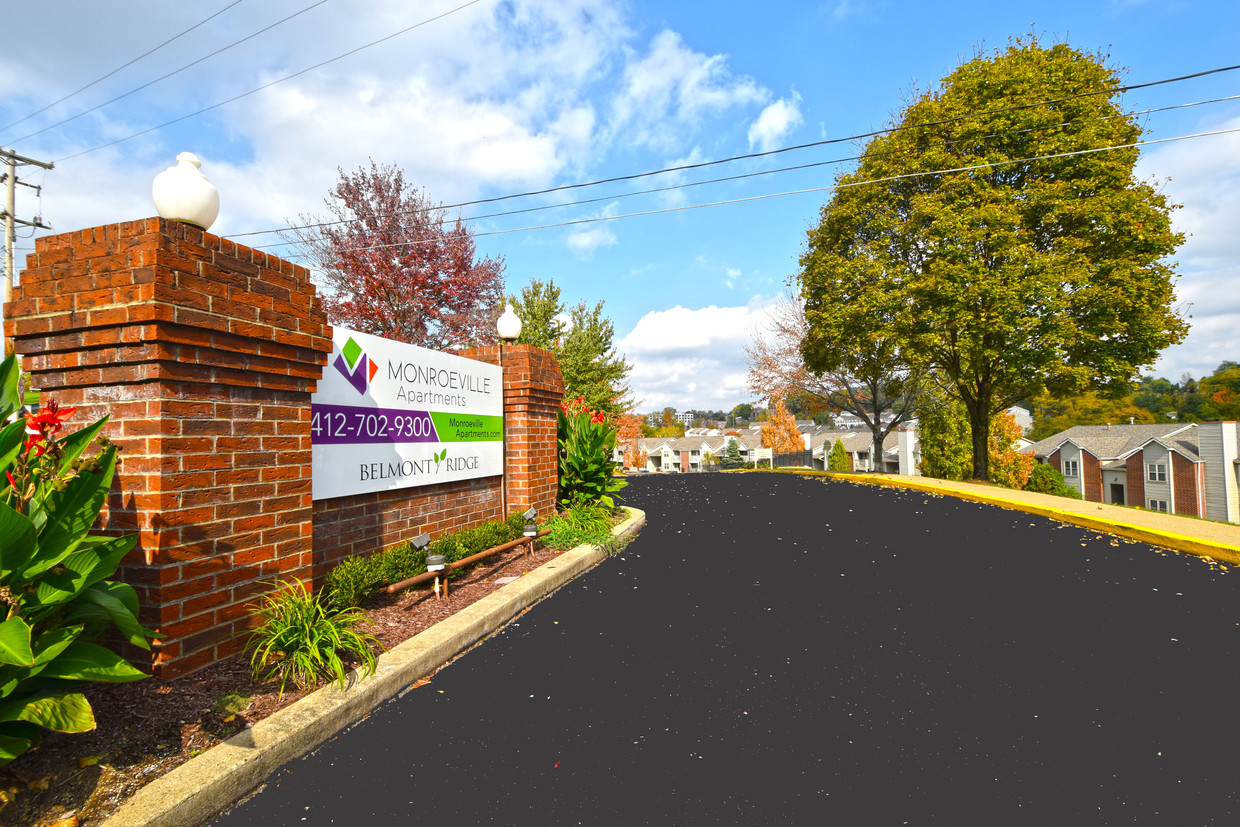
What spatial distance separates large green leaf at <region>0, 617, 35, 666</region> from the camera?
5.68ft

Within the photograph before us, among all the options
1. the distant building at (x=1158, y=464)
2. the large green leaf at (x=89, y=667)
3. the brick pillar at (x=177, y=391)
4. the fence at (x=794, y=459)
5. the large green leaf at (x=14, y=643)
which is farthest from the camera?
the fence at (x=794, y=459)

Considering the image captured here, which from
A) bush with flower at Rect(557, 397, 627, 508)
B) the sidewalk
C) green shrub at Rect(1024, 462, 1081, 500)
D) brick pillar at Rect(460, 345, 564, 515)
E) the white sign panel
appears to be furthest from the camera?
green shrub at Rect(1024, 462, 1081, 500)

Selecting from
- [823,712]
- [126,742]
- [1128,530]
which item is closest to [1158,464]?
[1128,530]

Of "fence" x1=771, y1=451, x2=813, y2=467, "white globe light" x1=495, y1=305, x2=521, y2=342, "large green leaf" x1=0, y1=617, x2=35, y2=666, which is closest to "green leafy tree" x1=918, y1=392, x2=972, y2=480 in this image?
"white globe light" x1=495, y1=305, x2=521, y2=342

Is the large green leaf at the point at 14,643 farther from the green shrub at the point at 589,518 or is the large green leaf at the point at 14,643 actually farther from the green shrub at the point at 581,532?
the green shrub at the point at 589,518

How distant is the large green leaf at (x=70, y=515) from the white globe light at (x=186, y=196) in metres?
1.46

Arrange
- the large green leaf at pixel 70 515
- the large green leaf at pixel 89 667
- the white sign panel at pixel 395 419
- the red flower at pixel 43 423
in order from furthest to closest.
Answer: the white sign panel at pixel 395 419 → the red flower at pixel 43 423 → the large green leaf at pixel 70 515 → the large green leaf at pixel 89 667

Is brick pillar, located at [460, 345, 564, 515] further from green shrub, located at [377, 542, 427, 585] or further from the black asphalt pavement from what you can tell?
green shrub, located at [377, 542, 427, 585]

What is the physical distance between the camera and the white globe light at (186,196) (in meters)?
3.00

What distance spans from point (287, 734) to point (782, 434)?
5233 centimetres

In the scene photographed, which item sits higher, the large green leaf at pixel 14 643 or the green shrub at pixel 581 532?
the large green leaf at pixel 14 643

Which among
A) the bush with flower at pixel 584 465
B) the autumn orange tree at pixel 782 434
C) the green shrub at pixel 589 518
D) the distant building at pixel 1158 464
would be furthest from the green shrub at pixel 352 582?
the autumn orange tree at pixel 782 434

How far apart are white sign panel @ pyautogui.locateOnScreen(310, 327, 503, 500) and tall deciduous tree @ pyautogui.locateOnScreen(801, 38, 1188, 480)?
38.4 ft

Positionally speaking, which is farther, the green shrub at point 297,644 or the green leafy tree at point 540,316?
the green leafy tree at point 540,316
